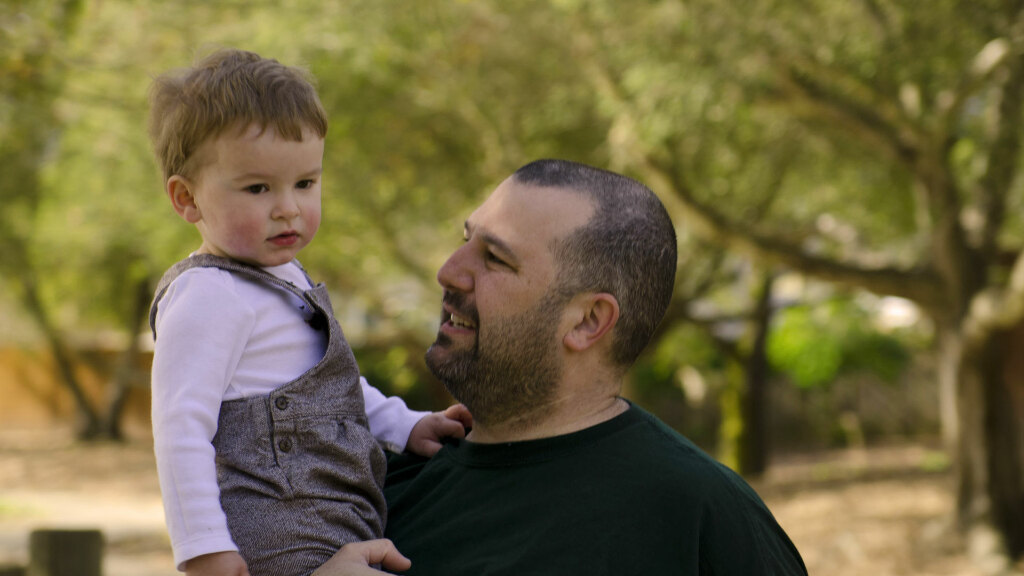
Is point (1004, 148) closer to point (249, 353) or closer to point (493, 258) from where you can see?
point (493, 258)

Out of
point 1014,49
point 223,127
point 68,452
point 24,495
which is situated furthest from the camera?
point 68,452

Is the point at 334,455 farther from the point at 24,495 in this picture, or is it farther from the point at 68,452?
the point at 68,452

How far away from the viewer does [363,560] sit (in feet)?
6.32

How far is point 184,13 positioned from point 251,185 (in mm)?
6959

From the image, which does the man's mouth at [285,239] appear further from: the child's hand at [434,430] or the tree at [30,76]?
the tree at [30,76]

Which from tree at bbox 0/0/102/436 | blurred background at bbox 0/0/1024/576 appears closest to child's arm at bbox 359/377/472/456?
blurred background at bbox 0/0/1024/576

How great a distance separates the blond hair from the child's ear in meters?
0.02

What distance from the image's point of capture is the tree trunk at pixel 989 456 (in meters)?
9.23

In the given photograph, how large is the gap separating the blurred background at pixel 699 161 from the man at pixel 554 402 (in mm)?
745

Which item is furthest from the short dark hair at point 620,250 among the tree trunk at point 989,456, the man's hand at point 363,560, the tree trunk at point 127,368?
the tree trunk at point 127,368

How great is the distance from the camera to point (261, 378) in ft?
6.44

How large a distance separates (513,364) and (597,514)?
345 millimetres

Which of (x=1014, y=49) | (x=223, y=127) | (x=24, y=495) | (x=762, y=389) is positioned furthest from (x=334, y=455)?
(x=24, y=495)

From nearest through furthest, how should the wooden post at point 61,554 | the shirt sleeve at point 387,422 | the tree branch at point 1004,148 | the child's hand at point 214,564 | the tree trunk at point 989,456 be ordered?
the child's hand at point 214,564, the shirt sleeve at point 387,422, the wooden post at point 61,554, the tree branch at point 1004,148, the tree trunk at point 989,456
